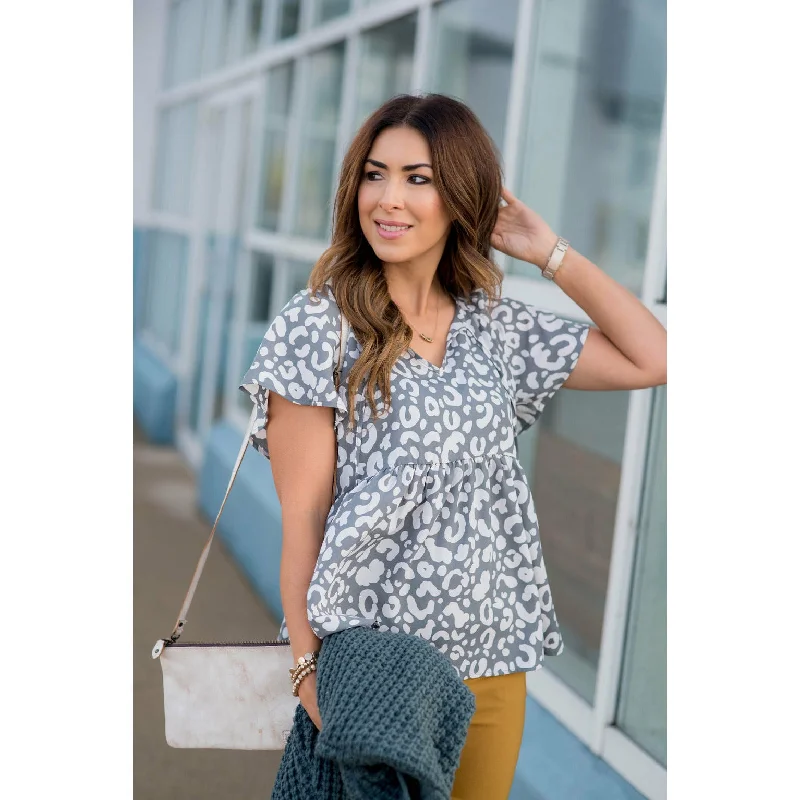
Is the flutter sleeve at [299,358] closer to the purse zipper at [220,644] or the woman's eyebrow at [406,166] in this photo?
the woman's eyebrow at [406,166]

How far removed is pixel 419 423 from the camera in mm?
1420

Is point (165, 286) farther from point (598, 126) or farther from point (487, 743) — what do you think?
point (487, 743)

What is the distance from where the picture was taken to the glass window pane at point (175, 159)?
8.06 m

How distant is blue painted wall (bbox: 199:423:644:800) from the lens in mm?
2168

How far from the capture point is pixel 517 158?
2719 millimetres

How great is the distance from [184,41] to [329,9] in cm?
440

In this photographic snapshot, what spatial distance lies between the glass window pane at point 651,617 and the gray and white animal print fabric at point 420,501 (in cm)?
68

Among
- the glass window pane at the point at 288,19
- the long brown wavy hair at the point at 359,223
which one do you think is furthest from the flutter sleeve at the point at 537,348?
the glass window pane at the point at 288,19

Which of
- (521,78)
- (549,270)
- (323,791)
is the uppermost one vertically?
(521,78)

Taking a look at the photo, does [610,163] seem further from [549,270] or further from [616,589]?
[616,589]

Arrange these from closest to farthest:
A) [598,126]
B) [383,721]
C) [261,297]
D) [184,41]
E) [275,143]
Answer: [383,721], [598,126], [275,143], [261,297], [184,41]

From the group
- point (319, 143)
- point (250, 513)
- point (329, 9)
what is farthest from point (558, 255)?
point (329, 9)
